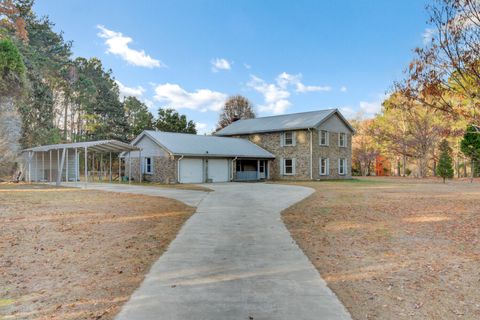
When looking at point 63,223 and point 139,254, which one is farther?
point 63,223

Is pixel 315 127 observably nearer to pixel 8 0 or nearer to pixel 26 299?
pixel 26 299

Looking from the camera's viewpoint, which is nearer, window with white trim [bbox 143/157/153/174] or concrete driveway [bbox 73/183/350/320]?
concrete driveway [bbox 73/183/350/320]

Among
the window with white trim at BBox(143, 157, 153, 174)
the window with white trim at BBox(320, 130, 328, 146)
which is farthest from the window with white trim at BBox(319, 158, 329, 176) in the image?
the window with white trim at BBox(143, 157, 153, 174)

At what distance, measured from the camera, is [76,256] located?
5.53m

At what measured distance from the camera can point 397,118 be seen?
42.1 meters

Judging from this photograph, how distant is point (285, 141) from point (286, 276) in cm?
2569

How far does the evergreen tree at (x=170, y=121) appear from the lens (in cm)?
4297

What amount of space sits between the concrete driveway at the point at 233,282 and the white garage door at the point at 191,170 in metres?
17.3

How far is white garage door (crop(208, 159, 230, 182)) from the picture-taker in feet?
86.4

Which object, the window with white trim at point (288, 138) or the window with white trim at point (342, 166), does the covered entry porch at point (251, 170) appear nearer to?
the window with white trim at point (288, 138)

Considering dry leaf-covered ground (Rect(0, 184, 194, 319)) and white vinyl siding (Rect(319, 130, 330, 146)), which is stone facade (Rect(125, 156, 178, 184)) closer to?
dry leaf-covered ground (Rect(0, 184, 194, 319))

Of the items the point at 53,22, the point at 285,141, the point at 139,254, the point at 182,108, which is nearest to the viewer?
the point at 139,254

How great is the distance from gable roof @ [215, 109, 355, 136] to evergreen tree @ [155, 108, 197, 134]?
9.81 meters

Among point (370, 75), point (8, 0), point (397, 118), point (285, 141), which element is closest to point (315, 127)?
point (285, 141)
